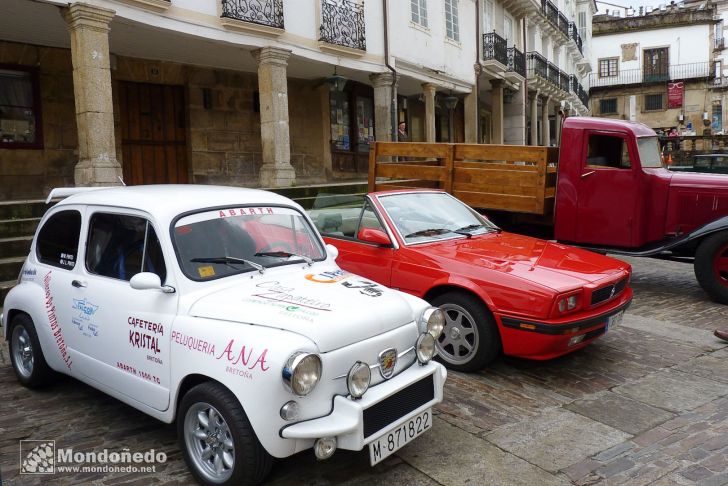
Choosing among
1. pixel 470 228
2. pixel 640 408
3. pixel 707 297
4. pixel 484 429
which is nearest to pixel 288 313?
pixel 484 429

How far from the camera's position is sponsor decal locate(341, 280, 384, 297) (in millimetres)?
3658

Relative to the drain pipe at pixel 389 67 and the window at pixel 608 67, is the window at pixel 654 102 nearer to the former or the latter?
the window at pixel 608 67

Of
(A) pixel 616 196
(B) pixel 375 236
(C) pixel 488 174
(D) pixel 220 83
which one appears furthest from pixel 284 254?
(D) pixel 220 83

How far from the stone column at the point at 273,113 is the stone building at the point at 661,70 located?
4158 centimetres

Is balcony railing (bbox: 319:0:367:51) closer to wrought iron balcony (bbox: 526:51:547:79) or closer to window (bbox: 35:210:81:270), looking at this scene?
window (bbox: 35:210:81:270)

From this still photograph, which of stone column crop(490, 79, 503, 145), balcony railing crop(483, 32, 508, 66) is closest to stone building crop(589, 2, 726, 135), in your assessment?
stone column crop(490, 79, 503, 145)

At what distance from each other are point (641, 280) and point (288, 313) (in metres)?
7.67

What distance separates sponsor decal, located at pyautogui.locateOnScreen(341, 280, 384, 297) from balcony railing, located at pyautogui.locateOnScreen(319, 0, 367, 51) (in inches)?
471

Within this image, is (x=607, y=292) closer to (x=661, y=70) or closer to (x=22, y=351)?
(x=22, y=351)

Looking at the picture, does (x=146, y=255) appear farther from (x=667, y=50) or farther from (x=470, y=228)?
(x=667, y=50)

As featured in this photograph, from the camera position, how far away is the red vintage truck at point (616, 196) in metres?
7.82

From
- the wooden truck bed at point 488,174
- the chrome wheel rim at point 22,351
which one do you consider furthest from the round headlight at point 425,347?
the wooden truck bed at point 488,174

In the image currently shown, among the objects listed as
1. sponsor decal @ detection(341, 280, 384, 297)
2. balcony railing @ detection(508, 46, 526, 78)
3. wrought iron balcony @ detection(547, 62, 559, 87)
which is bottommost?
sponsor decal @ detection(341, 280, 384, 297)

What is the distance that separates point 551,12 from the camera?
105 ft
